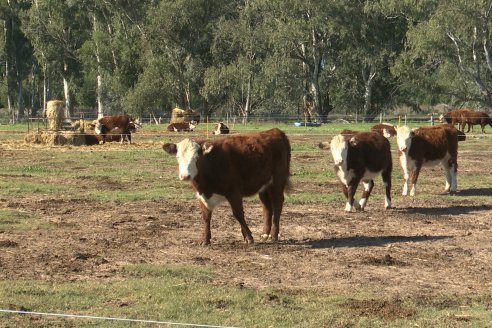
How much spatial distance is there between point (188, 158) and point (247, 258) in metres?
1.72

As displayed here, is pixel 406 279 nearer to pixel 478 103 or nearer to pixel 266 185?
pixel 266 185

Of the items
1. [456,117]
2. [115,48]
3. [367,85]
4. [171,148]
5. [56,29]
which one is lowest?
[171,148]

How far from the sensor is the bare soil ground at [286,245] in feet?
30.9

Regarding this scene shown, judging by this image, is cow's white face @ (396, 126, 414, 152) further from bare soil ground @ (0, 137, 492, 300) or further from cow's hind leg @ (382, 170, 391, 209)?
cow's hind leg @ (382, 170, 391, 209)

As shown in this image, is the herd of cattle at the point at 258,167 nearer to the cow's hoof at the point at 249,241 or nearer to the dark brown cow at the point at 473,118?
the cow's hoof at the point at 249,241

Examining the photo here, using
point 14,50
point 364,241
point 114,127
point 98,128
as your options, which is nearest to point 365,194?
point 364,241

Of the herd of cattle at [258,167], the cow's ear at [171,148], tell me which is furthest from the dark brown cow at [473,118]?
the cow's ear at [171,148]

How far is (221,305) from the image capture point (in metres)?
8.02

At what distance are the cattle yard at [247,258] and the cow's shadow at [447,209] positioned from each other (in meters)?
0.02

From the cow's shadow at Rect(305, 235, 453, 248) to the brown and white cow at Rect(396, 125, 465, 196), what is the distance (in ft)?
18.4

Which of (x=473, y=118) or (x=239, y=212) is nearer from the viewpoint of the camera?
(x=239, y=212)

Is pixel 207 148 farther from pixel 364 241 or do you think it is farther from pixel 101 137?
pixel 101 137

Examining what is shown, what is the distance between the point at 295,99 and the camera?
65.9 m

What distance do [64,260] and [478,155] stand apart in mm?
22295
